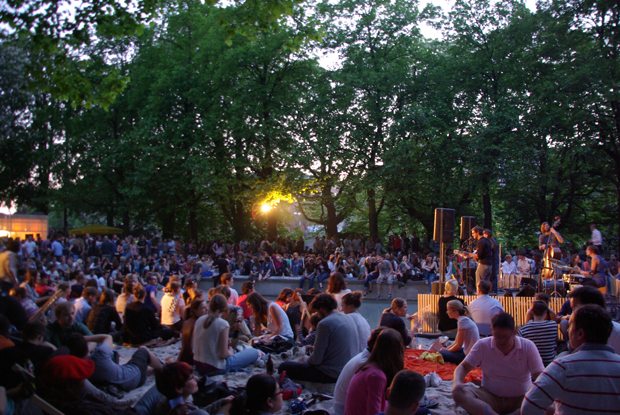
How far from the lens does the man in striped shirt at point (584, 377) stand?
3459mm

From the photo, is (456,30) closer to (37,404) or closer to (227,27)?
(227,27)

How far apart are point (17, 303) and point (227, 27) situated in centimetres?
524

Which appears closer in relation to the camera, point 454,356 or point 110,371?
point 110,371

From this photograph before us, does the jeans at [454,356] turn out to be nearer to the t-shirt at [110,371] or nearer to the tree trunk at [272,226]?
the t-shirt at [110,371]

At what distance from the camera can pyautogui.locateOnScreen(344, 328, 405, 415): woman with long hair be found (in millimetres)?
4801

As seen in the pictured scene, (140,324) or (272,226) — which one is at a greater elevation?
(272,226)

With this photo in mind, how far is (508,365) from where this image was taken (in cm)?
567

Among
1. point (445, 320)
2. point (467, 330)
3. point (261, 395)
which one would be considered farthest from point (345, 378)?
point (445, 320)

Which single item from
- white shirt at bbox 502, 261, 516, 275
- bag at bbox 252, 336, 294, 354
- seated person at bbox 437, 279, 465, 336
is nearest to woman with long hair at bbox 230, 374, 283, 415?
bag at bbox 252, 336, 294, 354

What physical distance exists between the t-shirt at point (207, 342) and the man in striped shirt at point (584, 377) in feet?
16.8

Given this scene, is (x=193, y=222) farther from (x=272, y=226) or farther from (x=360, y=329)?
(x=360, y=329)

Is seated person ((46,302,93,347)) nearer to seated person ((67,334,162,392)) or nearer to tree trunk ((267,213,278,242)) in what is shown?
seated person ((67,334,162,392))

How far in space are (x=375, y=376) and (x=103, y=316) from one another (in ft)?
22.4

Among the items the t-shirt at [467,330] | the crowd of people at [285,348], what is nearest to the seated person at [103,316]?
the crowd of people at [285,348]
